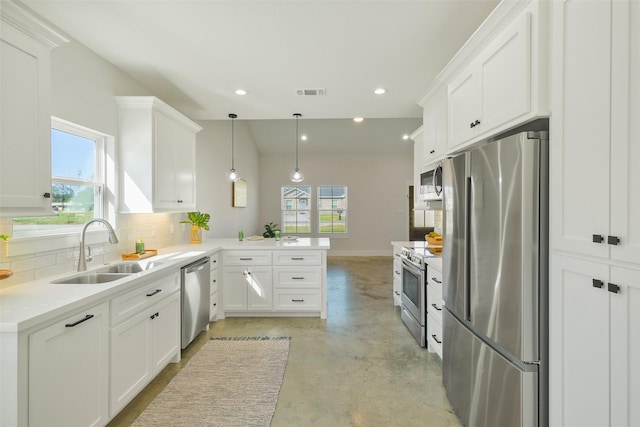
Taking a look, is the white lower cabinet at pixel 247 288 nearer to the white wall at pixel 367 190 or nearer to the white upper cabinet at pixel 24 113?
the white upper cabinet at pixel 24 113

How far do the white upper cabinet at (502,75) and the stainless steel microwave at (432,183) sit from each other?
558 millimetres

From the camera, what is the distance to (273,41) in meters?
2.39

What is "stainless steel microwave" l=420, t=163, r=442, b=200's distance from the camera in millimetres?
2741

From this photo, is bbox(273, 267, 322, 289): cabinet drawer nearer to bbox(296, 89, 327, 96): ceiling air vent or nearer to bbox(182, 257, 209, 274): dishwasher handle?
bbox(182, 257, 209, 274): dishwasher handle

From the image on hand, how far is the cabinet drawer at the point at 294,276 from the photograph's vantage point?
3799 mm

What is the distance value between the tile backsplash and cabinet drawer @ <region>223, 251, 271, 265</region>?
2.64 ft

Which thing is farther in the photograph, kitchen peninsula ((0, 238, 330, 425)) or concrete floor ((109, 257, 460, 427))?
concrete floor ((109, 257, 460, 427))

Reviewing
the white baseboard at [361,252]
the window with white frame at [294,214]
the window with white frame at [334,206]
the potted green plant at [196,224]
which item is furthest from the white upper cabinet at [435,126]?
the window with white frame at [294,214]

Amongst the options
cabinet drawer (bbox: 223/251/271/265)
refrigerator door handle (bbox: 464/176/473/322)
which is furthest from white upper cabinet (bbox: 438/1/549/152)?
cabinet drawer (bbox: 223/251/271/265)

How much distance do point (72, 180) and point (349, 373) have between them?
2.78 m

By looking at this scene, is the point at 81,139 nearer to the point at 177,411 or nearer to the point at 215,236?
the point at 177,411

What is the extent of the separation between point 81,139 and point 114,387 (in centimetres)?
201

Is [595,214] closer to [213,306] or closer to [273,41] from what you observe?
[273,41]

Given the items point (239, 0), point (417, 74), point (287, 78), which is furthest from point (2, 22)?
point (417, 74)
